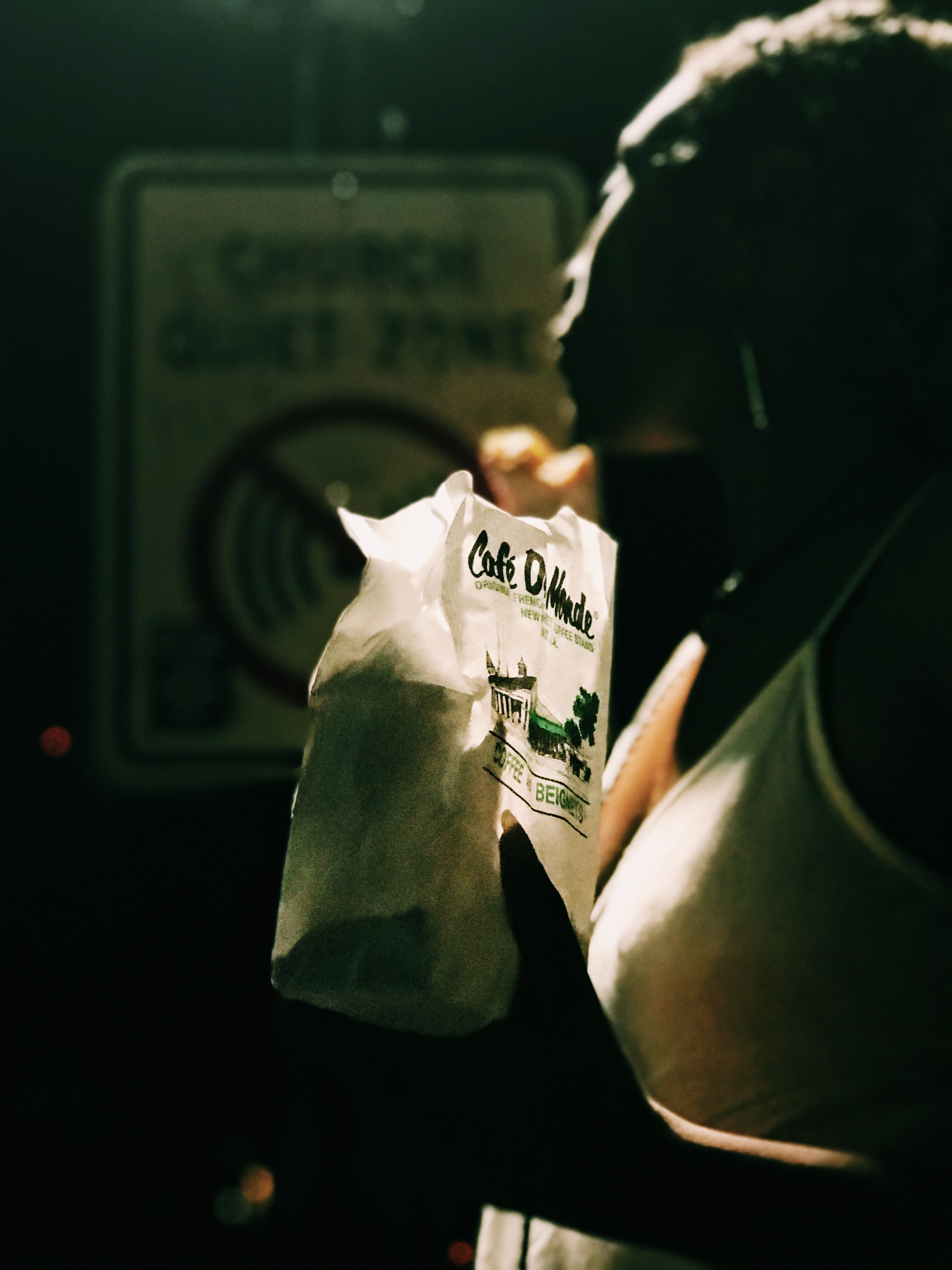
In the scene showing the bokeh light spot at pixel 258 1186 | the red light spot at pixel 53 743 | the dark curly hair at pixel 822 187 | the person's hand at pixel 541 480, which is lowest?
the bokeh light spot at pixel 258 1186

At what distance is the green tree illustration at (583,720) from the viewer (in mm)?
476

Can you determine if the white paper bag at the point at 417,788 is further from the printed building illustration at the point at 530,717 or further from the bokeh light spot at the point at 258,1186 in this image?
the bokeh light spot at the point at 258,1186

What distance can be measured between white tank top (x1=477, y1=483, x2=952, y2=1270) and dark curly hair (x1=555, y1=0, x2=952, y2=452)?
0.93ft

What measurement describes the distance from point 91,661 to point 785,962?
1891mm

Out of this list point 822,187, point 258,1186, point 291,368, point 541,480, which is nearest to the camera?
point 822,187

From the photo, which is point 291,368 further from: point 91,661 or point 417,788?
point 417,788

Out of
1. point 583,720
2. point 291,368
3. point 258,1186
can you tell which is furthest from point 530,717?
point 258,1186

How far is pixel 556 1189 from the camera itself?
1.53 ft

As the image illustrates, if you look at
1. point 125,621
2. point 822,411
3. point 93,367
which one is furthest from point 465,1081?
point 93,367

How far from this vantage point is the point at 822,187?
85 cm

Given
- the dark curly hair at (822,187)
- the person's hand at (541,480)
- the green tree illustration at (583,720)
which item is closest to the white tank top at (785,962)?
the green tree illustration at (583,720)

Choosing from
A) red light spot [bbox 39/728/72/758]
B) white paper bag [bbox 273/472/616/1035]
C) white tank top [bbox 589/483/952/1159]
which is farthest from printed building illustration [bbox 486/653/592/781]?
red light spot [bbox 39/728/72/758]

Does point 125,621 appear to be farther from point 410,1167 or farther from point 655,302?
point 410,1167

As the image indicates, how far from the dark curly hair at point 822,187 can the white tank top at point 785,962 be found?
284mm
